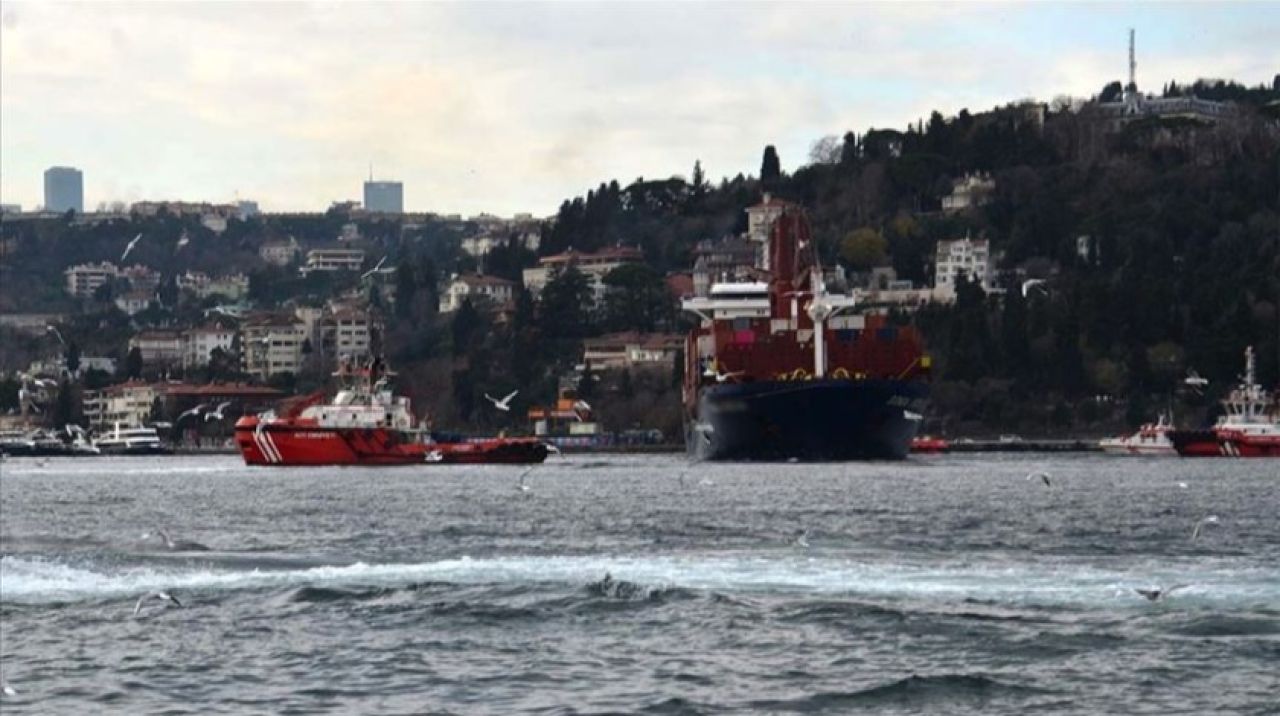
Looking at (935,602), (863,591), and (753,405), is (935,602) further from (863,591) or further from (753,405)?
(753,405)

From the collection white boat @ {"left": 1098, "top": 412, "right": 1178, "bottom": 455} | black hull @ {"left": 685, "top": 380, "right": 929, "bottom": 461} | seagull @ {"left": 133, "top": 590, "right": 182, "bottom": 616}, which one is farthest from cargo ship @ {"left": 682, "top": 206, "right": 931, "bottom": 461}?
seagull @ {"left": 133, "top": 590, "right": 182, "bottom": 616}

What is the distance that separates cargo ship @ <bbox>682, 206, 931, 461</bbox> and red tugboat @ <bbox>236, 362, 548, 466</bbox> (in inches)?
439

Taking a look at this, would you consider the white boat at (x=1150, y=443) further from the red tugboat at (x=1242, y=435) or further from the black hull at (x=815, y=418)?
the black hull at (x=815, y=418)

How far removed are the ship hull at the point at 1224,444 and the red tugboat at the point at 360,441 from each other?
3488cm

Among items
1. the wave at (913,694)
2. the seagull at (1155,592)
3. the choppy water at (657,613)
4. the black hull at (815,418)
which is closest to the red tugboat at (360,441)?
the black hull at (815,418)

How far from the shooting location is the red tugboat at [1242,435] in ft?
435

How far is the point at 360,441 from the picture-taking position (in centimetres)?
12444

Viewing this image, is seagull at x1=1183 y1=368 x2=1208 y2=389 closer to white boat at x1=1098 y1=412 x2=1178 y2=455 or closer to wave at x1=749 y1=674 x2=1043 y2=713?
white boat at x1=1098 y1=412 x2=1178 y2=455

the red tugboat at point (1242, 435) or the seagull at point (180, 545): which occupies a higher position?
the red tugboat at point (1242, 435)

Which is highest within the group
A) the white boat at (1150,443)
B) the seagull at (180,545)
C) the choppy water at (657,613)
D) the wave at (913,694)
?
the white boat at (1150,443)

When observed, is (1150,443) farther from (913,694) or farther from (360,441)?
(913,694)

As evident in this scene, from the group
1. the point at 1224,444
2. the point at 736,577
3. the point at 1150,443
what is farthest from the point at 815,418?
the point at 736,577

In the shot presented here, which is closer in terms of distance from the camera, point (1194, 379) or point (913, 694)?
point (913, 694)

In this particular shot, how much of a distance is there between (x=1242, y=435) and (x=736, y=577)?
306 feet
